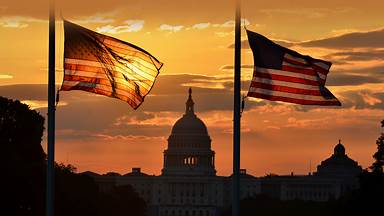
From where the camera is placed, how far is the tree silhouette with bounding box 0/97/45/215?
138250mm

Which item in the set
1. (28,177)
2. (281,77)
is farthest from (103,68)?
(28,177)

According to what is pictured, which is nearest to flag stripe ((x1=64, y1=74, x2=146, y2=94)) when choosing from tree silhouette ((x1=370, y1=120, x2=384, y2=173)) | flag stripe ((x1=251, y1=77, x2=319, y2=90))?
flag stripe ((x1=251, y1=77, x2=319, y2=90))

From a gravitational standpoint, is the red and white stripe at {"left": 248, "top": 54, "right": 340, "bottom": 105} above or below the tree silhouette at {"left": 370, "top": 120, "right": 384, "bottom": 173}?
below

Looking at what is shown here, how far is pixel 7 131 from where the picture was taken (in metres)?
166

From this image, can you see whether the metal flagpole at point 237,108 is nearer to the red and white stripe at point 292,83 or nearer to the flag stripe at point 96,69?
the red and white stripe at point 292,83

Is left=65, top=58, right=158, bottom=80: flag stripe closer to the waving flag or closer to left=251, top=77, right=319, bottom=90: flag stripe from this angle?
the waving flag

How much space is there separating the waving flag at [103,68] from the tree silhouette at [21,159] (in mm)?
63155

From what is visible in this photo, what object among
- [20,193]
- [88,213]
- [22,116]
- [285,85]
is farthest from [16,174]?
[285,85]

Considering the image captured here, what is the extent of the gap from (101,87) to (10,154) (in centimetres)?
7626

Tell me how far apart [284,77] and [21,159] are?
80.0 metres

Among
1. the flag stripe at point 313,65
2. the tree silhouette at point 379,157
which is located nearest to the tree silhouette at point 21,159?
the tree silhouette at point 379,157

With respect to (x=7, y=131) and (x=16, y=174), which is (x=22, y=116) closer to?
(x=7, y=131)

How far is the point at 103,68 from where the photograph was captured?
2891 inches

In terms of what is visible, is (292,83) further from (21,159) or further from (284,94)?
(21,159)
